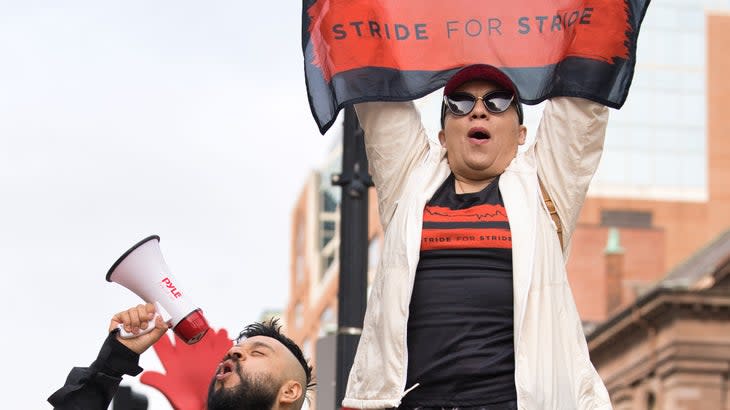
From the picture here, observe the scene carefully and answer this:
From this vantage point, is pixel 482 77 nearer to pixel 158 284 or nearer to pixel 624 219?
pixel 158 284

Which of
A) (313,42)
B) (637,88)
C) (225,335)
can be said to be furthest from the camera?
(637,88)

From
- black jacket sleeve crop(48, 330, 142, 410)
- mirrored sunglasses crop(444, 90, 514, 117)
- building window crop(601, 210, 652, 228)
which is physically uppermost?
building window crop(601, 210, 652, 228)

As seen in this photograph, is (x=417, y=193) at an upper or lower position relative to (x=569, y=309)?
upper

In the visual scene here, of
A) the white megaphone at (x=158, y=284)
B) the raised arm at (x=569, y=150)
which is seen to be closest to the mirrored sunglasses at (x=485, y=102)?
the raised arm at (x=569, y=150)

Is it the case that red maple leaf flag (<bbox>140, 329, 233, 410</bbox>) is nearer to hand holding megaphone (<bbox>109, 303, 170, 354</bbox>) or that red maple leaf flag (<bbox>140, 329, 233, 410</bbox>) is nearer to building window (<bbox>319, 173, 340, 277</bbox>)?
hand holding megaphone (<bbox>109, 303, 170, 354</bbox>)

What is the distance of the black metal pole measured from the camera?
41.9 ft

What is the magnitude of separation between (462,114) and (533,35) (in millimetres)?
602

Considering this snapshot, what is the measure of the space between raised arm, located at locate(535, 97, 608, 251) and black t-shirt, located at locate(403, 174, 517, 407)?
11.6 inches

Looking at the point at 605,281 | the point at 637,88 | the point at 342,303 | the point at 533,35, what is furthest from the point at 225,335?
the point at 637,88

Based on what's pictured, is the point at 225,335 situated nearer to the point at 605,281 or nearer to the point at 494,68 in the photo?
the point at 494,68

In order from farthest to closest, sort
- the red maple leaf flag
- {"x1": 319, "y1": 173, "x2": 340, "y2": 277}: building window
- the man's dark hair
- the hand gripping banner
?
1. {"x1": 319, "y1": 173, "x2": 340, "y2": 277}: building window
2. the red maple leaf flag
3. the man's dark hair
4. the hand gripping banner

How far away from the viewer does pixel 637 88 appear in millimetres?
88562

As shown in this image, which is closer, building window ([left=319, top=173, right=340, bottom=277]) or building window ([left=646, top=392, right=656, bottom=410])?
building window ([left=646, top=392, right=656, bottom=410])

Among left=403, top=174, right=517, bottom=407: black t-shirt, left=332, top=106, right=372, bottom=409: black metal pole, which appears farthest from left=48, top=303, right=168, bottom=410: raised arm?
left=332, top=106, right=372, bottom=409: black metal pole
